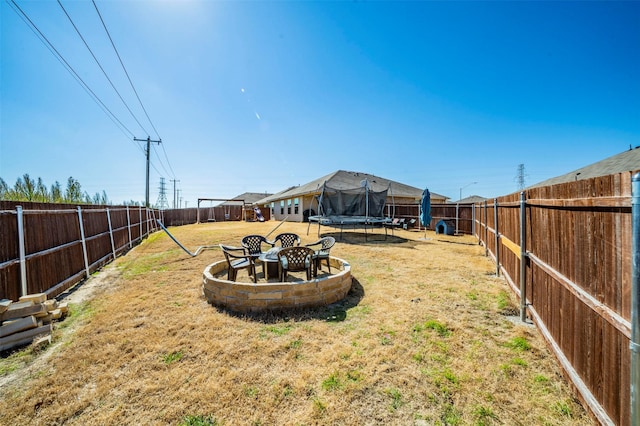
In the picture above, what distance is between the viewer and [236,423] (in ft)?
6.02

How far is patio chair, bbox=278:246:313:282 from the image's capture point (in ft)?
14.3

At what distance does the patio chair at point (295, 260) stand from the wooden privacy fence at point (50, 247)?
12.7ft

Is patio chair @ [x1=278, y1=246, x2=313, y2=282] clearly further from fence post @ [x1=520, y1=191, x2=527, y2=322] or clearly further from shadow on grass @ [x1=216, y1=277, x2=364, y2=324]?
fence post @ [x1=520, y1=191, x2=527, y2=322]

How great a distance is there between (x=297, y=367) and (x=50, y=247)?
5.61 meters

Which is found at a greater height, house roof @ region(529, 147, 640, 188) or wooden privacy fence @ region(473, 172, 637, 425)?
house roof @ region(529, 147, 640, 188)

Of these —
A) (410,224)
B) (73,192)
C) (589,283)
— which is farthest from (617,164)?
(73,192)

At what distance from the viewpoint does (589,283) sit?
1.85 m

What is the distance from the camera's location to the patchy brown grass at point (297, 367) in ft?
6.37

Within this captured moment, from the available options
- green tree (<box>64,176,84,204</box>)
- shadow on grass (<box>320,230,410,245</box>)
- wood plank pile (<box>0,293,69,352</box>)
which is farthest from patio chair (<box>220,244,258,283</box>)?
green tree (<box>64,176,84,204</box>)

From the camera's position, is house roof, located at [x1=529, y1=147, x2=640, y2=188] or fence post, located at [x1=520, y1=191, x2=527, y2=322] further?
house roof, located at [x1=529, y1=147, x2=640, y2=188]

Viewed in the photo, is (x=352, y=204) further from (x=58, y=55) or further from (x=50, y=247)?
(x=58, y=55)

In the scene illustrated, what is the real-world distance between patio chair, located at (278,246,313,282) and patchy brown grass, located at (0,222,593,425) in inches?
32.5

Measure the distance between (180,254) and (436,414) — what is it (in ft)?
28.7

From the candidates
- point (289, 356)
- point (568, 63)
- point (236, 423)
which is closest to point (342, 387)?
point (289, 356)
